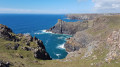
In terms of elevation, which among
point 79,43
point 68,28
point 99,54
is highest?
point 99,54

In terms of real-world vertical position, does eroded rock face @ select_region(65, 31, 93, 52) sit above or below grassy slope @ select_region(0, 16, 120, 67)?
below

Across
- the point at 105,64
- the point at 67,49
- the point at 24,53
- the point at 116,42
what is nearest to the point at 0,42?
the point at 24,53

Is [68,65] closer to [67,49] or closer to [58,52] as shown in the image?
[58,52]

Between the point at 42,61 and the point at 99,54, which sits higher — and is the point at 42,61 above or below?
below

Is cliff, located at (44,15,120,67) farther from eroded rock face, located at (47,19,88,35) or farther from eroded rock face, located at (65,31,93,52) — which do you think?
eroded rock face, located at (47,19,88,35)

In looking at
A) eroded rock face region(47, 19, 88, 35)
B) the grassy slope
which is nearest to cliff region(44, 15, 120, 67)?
the grassy slope

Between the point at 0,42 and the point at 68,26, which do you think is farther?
the point at 68,26

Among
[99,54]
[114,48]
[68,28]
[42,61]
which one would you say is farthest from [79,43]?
[68,28]

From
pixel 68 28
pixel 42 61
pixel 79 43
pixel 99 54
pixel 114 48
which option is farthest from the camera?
pixel 68 28

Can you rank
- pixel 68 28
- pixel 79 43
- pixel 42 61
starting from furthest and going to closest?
pixel 68 28 < pixel 79 43 < pixel 42 61

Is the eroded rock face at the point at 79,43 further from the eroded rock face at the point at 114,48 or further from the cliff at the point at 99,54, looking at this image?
the eroded rock face at the point at 114,48

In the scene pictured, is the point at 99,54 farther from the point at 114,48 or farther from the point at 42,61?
the point at 42,61
